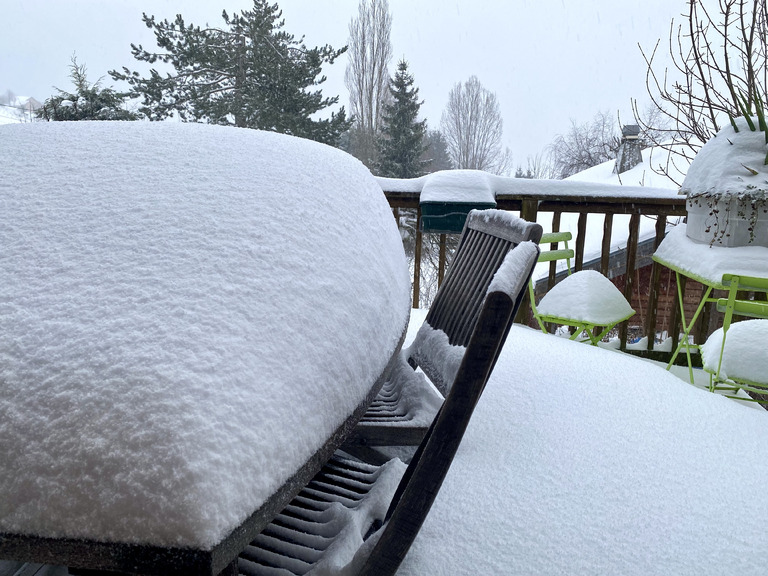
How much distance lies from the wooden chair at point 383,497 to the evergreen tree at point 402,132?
1905 cm

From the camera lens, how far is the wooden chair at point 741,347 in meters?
2.14

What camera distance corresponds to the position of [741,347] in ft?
7.33

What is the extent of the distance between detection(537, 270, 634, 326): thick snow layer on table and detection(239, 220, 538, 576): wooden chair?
186 centimetres

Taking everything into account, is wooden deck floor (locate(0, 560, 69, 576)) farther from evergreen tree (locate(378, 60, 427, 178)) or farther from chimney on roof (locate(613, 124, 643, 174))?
evergreen tree (locate(378, 60, 427, 178))

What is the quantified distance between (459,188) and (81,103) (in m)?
7.53

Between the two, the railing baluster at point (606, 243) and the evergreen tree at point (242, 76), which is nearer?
the railing baluster at point (606, 243)

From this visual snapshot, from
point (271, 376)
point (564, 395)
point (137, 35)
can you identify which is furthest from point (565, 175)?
point (271, 376)

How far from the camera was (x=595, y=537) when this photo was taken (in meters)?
1.10

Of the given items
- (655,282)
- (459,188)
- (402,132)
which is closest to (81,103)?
(459,188)

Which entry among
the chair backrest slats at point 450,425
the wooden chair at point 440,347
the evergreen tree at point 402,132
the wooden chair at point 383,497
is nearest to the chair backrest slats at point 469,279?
the wooden chair at point 440,347

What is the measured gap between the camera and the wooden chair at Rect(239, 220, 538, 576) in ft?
1.88

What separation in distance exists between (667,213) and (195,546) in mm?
3263

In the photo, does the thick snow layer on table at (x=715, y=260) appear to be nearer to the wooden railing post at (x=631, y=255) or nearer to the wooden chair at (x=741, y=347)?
the wooden chair at (x=741, y=347)

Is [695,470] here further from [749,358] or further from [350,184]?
[350,184]
